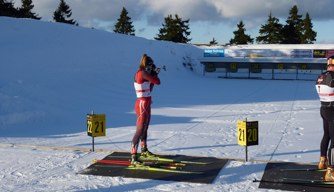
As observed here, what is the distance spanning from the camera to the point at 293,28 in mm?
61844

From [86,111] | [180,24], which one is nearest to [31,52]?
[86,111]

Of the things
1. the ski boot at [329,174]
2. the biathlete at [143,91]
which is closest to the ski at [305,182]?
the ski boot at [329,174]

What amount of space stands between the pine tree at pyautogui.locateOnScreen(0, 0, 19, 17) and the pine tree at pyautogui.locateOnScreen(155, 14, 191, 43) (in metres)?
24.0

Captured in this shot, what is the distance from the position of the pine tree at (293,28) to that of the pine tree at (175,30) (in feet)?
44.4

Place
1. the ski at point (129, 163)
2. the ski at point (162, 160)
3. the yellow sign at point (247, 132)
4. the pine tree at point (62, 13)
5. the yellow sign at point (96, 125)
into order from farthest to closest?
the pine tree at point (62, 13), the yellow sign at point (96, 125), the ski at point (162, 160), the yellow sign at point (247, 132), the ski at point (129, 163)

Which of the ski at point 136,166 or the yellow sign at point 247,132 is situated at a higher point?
the yellow sign at point 247,132

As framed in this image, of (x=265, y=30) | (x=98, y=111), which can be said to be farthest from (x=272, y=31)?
(x=98, y=111)

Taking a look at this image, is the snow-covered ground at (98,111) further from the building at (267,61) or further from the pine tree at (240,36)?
the pine tree at (240,36)

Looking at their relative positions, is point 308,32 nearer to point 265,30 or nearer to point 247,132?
point 265,30

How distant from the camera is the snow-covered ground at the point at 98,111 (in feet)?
25.2

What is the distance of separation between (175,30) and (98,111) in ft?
155

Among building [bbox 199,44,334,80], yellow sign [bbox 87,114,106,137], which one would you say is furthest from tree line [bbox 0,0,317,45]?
yellow sign [bbox 87,114,106,137]

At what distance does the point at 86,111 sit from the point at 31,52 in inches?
407

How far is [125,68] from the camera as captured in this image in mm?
31344
